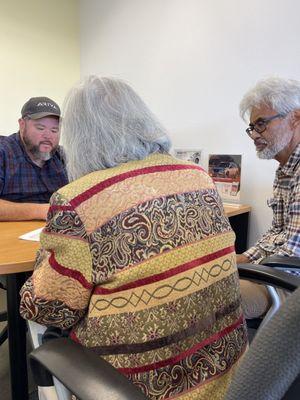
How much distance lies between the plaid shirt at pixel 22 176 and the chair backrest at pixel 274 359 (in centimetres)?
160

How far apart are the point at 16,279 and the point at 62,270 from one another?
0.51 m

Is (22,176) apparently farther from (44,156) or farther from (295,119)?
(295,119)

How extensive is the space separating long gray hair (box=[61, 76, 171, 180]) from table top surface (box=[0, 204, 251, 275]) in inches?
11.8

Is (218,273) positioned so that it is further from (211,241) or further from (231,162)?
(231,162)

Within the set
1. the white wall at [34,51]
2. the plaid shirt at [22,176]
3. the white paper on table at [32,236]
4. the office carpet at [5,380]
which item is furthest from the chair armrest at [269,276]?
the white wall at [34,51]

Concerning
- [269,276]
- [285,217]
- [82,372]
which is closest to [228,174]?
[285,217]

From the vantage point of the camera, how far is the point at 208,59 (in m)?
2.13

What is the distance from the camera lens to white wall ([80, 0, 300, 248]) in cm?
188

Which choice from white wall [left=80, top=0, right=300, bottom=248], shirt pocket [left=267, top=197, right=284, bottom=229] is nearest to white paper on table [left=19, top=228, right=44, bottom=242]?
shirt pocket [left=267, top=197, right=284, bottom=229]

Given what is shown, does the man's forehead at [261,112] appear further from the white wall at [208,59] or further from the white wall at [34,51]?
the white wall at [34,51]

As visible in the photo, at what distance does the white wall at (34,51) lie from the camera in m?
2.54

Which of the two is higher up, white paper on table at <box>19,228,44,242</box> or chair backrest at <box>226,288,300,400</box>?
chair backrest at <box>226,288,300,400</box>

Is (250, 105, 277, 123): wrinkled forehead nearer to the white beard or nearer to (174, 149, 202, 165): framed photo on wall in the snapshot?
the white beard

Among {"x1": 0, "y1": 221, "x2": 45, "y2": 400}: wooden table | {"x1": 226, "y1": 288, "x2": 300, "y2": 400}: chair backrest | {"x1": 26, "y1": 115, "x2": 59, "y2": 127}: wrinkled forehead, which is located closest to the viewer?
{"x1": 226, "y1": 288, "x2": 300, "y2": 400}: chair backrest
